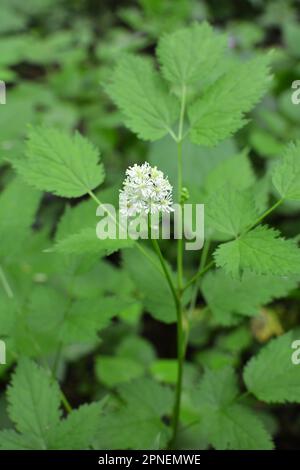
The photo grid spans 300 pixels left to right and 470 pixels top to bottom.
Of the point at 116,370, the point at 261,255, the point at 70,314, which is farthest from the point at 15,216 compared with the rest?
the point at 116,370

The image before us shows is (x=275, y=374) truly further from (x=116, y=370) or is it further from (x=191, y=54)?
(x=116, y=370)

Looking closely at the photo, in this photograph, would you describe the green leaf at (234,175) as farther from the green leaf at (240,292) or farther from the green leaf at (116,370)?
the green leaf at (116,370)

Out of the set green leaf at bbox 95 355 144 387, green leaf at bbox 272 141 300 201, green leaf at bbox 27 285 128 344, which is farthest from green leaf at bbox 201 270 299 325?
green leaf at bbox 95 355 144 387

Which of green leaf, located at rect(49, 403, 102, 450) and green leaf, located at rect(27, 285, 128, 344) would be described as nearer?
green leaf, located at rect(49, 403, 102, 450)

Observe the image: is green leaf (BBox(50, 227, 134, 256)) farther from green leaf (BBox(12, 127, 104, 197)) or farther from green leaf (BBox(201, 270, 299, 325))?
green leaf (BBox(201, 270, 299, 325))

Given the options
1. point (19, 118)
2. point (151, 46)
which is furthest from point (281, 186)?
point (151, 46)

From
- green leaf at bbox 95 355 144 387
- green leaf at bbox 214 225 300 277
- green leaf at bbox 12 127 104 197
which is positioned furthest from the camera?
green leaf at bbox 95 355 144 387
